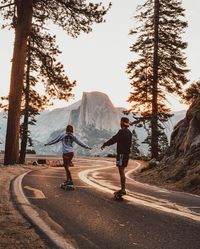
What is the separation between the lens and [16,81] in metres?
18.1

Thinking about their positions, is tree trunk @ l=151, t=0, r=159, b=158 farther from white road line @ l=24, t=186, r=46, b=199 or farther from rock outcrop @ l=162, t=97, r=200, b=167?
white road line @ l=24, t=186, r=46, b=199

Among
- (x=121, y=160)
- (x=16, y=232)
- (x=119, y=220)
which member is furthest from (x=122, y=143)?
(x=16, y=232)

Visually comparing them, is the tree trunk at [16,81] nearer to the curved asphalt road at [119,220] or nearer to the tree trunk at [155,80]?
the curved asphalt road at [119,220]

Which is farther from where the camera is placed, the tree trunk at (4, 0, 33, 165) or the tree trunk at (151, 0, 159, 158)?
the tree trunk at (151, 0, 159, 158)

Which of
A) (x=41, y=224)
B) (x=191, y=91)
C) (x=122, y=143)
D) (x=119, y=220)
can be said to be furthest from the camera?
(x=191, y=91)

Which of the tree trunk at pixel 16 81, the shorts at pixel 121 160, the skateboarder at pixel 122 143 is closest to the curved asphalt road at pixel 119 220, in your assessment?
the shorts at pixel 121 160

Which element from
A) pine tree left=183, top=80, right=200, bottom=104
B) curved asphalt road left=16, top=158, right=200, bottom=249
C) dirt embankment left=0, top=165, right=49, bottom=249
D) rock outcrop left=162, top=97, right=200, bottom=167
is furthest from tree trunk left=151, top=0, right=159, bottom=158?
dirt embankment left=0, top=165, right=49, bottom=249

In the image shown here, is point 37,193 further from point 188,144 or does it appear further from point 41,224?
point 188,144

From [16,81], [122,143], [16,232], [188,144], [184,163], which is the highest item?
[16,81]

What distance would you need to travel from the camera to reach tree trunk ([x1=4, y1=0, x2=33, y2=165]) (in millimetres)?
18062

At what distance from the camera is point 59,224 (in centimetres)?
498

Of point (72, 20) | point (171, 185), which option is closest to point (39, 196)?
point (171, 185)

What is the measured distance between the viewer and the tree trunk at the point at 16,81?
1806cm

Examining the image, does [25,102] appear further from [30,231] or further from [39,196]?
[30,231]
